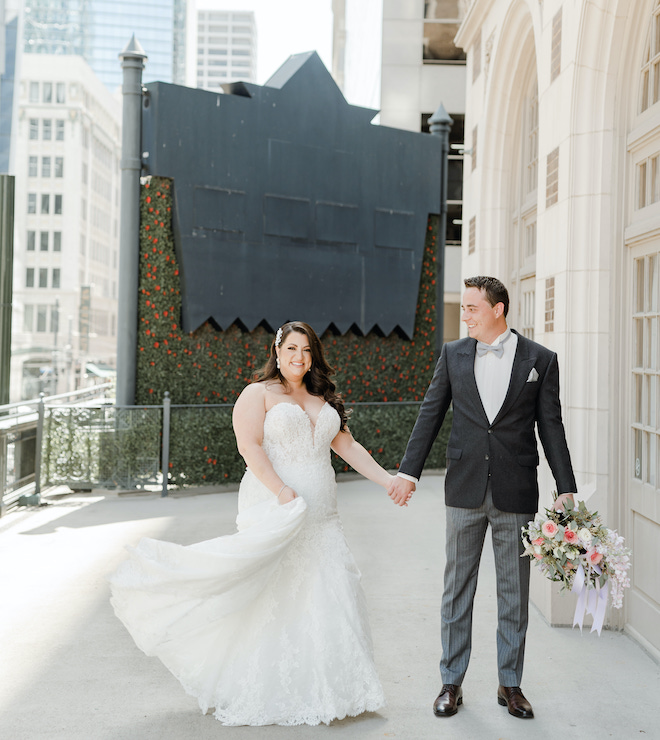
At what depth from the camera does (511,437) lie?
383cm

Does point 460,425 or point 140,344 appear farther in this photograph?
point 140,344

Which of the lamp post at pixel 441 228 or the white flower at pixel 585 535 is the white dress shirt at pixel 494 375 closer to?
the white flower at pixel 585 535

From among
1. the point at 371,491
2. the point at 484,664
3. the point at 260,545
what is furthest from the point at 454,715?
the point at 371,491

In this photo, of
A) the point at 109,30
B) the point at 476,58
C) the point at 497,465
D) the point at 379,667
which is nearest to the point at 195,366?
the point at 476,58

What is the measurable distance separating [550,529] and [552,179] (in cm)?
320

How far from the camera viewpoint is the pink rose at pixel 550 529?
11.7ft

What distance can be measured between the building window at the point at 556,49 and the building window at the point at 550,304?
1531mm

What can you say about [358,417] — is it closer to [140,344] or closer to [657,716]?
[140,344]

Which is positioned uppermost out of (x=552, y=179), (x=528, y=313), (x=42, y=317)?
(x=42, y=317)

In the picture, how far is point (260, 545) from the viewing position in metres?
3.76

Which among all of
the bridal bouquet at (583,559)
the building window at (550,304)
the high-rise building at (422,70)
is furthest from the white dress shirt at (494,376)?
the high-rise building at (422,70)

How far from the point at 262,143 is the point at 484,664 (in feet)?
28.1

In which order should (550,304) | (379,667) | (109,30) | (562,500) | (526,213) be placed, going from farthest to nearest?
(109,30) < (526,213) < (550,304) < (379,667) < (562,500)

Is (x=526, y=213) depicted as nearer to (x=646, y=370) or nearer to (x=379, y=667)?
(x=646, y=370)
